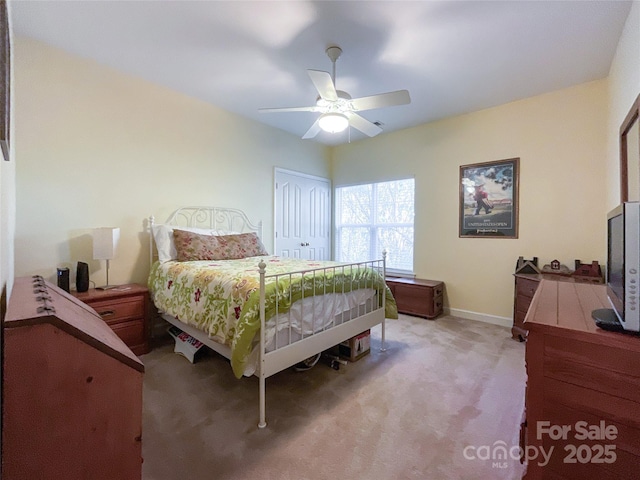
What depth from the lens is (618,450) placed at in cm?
95

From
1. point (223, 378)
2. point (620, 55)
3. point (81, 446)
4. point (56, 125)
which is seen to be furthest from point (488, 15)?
point (56, 125)

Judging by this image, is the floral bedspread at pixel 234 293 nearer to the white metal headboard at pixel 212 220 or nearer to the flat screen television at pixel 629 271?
the white metal headboard at pixel 212 220

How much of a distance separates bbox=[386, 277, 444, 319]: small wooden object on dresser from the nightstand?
9.95 ft

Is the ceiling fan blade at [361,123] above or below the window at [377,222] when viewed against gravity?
above

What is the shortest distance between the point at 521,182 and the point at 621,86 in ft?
4.07

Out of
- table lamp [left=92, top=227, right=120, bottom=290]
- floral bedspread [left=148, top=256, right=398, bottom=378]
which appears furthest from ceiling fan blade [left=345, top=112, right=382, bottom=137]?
table lamp [left=92, top=227, right=120, bottom=290]

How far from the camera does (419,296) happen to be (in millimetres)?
3818

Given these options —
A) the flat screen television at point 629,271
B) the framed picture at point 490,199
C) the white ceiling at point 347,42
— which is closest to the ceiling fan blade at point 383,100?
the white ceiling at point 347,42

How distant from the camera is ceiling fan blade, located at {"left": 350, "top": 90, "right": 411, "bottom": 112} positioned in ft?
7.20

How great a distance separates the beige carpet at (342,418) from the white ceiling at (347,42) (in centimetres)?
271

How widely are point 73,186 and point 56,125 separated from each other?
535 mm

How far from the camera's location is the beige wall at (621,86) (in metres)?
1.84

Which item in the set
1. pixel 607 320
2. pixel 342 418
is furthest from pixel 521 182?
pixel 342 418

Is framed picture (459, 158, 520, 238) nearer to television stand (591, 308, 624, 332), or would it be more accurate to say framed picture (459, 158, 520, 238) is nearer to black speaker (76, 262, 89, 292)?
television stand (591, 308, 624, 332)
